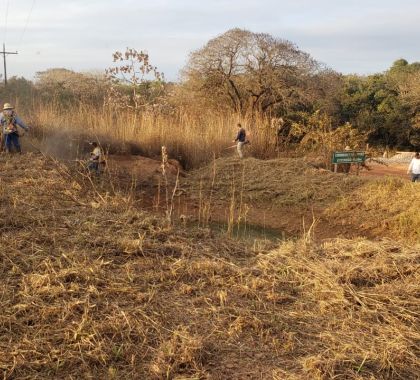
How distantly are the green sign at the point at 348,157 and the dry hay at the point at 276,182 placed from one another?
0.45 metres

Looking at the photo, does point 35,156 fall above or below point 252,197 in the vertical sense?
above

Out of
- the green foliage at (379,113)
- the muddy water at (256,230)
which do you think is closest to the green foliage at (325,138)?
the muddy water at (256,230)

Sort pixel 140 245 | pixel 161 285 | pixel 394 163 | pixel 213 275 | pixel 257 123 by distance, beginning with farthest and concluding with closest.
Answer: pixel 394 163, pixel 257 123, pixel 140 245, pixel 213 275, pixel 161 285

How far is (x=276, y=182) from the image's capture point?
13094mm

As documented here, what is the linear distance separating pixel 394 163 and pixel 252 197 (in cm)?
1177

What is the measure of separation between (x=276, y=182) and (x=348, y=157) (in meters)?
2.23

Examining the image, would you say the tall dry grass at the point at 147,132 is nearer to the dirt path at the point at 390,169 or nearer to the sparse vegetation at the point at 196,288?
the sparse vegetation at the point at 196,288

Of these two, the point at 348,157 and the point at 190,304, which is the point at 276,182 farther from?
the point at 190,304

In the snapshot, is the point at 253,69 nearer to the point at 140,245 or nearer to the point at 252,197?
the point at 252,197

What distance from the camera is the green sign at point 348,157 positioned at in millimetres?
13570

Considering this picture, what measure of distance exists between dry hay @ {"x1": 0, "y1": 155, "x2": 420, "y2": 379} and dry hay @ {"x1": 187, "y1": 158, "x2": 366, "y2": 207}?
622 cm

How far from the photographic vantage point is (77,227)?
17.9 ft

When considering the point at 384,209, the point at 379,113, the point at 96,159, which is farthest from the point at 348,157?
the point at 379,113

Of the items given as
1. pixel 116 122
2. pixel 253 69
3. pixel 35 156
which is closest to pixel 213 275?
pixel 35 156
